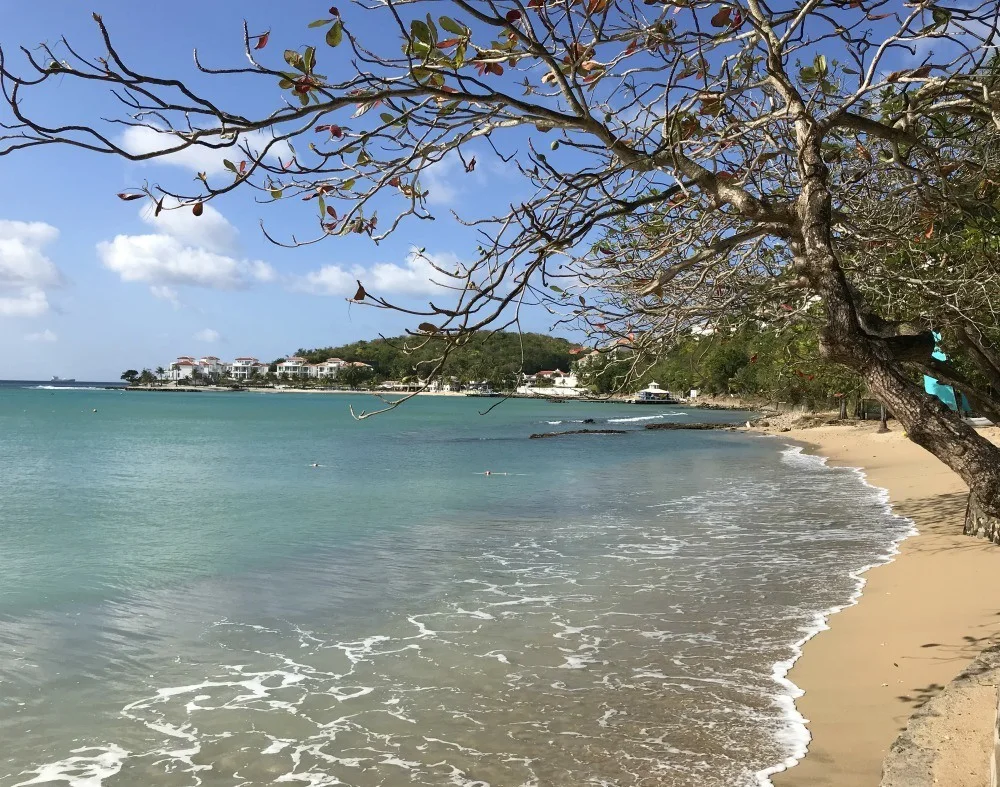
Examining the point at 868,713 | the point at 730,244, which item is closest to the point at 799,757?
the point at 868,713

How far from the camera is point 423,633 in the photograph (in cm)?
795

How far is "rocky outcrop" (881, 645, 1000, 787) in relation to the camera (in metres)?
3.62

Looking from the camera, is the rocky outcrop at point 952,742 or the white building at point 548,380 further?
the white building at point 548,380

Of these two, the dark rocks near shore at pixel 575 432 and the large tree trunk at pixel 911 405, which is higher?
the large tree trunk at pixel 911 405

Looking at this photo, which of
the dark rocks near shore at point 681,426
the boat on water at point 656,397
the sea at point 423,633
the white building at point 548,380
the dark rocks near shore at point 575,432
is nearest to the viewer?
the white building at point 548,380

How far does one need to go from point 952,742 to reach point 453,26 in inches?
161

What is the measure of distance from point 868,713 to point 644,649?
216cm

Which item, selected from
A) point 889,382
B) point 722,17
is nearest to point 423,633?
point 889,382

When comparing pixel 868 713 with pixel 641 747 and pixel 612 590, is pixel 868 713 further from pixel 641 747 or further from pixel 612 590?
pixel 612 590

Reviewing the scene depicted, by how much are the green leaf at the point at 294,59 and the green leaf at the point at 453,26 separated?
602 millimetres

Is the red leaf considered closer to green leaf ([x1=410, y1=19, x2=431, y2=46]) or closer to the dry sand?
green leaf ([x1=410, y1=19, x2=431, y2=46])

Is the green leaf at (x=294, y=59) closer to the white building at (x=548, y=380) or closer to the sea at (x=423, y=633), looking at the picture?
the white building at (x=548, y=380)

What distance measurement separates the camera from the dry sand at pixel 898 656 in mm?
4438

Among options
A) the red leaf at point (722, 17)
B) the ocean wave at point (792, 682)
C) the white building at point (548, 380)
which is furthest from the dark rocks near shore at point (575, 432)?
the red leaf at point (722, 17)
